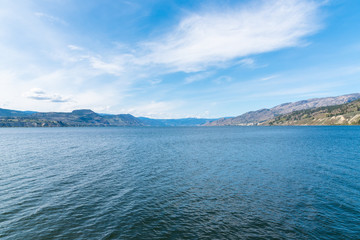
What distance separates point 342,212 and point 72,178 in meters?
45.9

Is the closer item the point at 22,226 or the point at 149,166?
the point at 22,226

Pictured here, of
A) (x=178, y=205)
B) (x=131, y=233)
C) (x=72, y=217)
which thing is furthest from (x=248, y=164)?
(x=72, y=217)

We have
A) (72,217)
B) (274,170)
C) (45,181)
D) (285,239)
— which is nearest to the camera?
(285,239)

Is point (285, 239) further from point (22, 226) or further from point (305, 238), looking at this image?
point (22, 226)

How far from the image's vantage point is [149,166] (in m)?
50.6

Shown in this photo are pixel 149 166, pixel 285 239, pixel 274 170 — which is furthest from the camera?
pixel 149 166

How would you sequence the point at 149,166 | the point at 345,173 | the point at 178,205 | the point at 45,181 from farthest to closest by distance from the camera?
the point at 149,166 → the point at 345,173 → the point at 45,181 → the point at 178,205

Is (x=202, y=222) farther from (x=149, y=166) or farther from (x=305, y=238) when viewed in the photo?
(x=149, y=166)

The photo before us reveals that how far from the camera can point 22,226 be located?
20656 millimetres

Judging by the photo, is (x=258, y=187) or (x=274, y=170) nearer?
(x=258, y=187)

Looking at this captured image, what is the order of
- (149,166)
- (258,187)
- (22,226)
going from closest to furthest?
(22,226) → (258,187) → (149,166)

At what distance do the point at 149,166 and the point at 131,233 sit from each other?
31302 mm

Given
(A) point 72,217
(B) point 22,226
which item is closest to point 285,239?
(A) point 72,217

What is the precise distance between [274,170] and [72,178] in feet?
150
